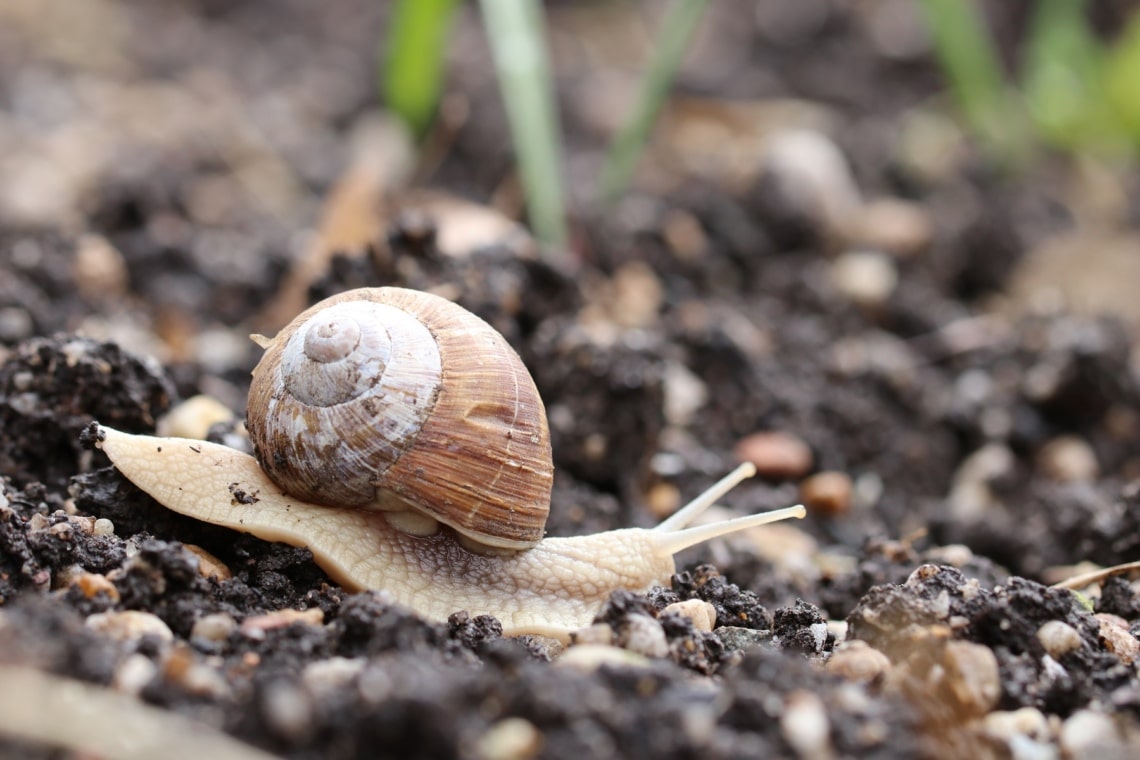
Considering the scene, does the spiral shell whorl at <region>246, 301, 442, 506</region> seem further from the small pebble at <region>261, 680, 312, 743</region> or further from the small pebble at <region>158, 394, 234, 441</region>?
the small pebble at <region>261, 680, 312, 743</region>

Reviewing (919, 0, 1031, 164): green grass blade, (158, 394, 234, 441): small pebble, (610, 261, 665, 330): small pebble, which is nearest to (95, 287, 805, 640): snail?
(158, 394, 234, 441): small pebble

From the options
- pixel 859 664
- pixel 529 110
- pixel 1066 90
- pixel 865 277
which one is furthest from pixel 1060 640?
pixel 1066 90

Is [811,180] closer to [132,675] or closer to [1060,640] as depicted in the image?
[1060,640]

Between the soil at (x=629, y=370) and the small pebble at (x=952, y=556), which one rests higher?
the soil at (x=629, y=370)

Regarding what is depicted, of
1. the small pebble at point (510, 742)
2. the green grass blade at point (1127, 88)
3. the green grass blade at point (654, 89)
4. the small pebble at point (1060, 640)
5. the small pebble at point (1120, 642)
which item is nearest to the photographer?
the small pebble at point (510, 742)

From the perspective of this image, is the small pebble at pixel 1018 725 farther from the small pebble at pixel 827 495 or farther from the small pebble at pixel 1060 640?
the small pebble at pixel 827 495

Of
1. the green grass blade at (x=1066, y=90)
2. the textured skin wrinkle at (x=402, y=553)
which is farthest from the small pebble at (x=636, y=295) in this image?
the green grass blade at (x=1066, y=90)

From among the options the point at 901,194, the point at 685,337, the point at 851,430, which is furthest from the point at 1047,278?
the point at 685,337
